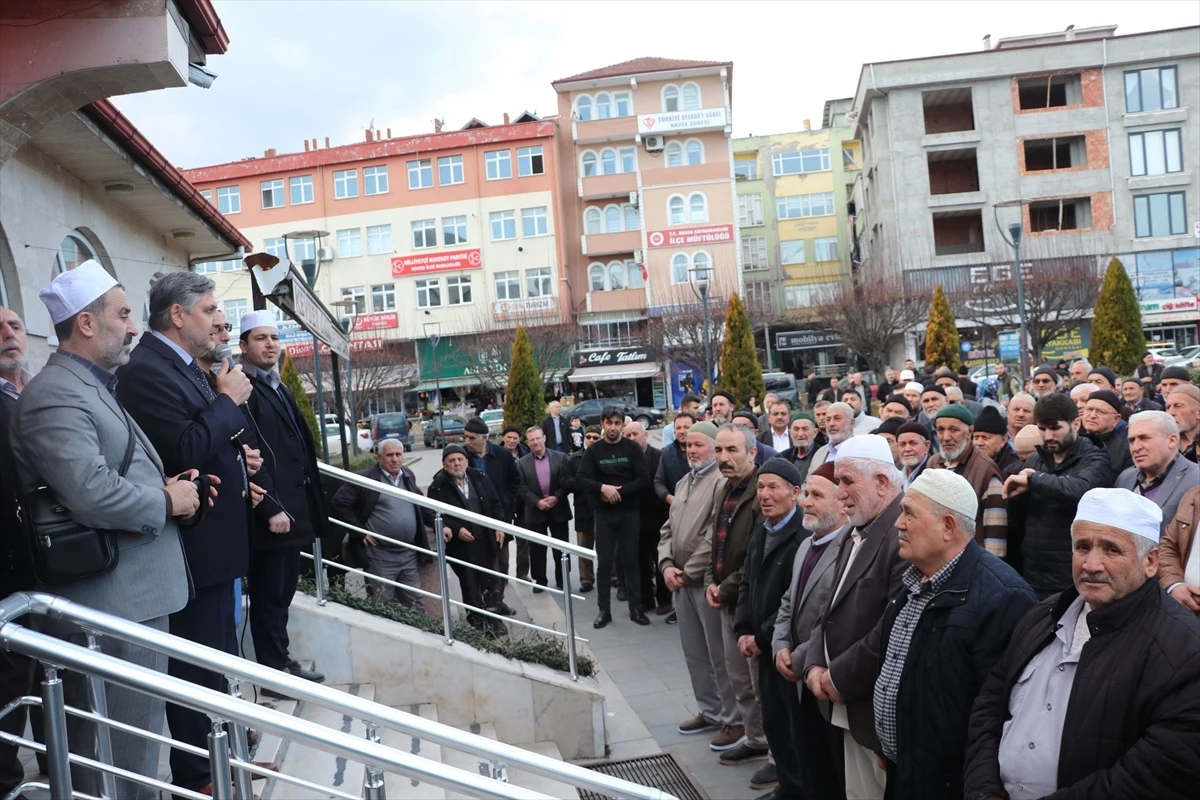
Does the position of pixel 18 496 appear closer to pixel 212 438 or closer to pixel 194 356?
pixel 212 438

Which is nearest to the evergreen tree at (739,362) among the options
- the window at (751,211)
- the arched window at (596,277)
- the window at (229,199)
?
the arched window at (596,277)

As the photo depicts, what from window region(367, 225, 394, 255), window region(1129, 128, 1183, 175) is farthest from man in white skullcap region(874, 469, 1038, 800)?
window region(367, 225, 394, 255)

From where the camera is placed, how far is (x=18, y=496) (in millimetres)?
3252

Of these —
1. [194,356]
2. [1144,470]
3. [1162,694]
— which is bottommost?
[1162,694]

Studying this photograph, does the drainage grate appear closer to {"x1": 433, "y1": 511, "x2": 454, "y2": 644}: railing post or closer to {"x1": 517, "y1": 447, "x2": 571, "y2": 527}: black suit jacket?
{"x1": 433, "y1": 511, "x2": 454, "y2": 644}: railing post

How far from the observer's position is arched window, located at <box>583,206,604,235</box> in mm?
49594

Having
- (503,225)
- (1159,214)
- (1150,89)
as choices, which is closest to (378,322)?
(503,225)

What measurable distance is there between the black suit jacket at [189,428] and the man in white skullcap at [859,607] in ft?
8.58

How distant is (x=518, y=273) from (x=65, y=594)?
152 ft

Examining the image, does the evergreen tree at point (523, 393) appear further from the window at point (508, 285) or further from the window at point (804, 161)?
the window at point (804, 161)

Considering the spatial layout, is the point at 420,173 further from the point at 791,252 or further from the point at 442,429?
the point at 791,252

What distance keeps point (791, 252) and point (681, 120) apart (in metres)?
11.8

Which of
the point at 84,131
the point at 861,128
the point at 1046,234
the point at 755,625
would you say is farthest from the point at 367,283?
the point at 755,625

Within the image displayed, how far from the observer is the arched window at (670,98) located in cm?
4891
